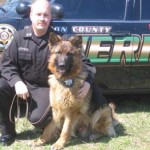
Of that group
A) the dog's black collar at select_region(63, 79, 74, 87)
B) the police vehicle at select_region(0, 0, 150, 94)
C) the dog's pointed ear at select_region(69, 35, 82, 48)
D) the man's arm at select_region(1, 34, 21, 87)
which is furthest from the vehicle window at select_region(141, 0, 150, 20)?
the man's arm at select_region(1, 34, 21, 87)

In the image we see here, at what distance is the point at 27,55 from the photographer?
4.46 metres

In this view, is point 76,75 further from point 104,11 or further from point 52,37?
point 104,11

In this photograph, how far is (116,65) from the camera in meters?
5.23

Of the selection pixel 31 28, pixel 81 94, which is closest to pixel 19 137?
pixel 81 94

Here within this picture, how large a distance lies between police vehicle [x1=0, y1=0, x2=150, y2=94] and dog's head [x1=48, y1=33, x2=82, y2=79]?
0.79 m

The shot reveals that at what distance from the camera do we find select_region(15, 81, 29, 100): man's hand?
4258 mm

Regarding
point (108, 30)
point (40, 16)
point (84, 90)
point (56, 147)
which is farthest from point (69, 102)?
point (108, 30)

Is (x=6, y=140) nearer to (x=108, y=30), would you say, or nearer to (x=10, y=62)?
(x=10, y=62)

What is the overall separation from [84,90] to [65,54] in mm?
494

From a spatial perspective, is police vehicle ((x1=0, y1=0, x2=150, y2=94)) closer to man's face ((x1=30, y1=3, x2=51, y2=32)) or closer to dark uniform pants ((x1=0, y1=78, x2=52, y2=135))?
man's face ((x1=30, y1=3, x2=51, y2=32))

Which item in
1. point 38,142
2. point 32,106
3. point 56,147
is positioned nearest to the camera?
point 56,147

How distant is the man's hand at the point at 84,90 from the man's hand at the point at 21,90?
588 millimetres

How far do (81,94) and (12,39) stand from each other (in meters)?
1.07

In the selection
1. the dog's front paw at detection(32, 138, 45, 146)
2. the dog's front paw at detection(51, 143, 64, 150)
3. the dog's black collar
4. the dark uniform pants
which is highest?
the dog's black collar
